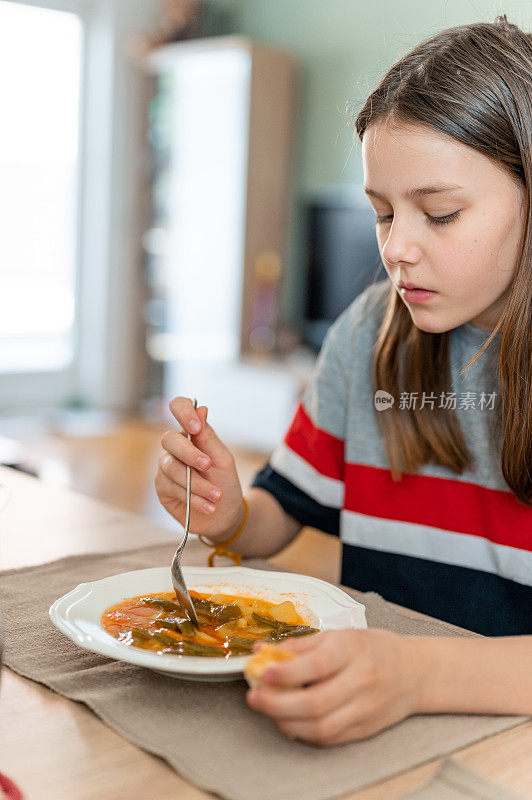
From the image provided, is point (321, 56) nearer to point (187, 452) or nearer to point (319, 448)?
point (319, 448)

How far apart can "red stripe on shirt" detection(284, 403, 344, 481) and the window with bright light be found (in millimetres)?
3989

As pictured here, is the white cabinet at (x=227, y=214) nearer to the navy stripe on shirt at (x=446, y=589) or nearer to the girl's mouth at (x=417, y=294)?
the navy stripe on shirt at (x=446, y=589)

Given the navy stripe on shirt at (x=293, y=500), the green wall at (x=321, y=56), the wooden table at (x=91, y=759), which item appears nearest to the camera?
the wooden table at (x=91, y=759)

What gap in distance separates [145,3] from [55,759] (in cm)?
509

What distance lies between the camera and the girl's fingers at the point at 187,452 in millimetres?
930

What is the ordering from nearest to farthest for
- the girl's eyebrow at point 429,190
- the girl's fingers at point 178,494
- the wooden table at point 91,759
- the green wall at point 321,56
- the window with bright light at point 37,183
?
the wooden table at point 91,759 → the girl's eyebrow at point 429,190 → the girl's fingers at point 178,494 → the green wall at point 321,56 → the window with bright light at point 37,183

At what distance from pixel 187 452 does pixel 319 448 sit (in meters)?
0.31

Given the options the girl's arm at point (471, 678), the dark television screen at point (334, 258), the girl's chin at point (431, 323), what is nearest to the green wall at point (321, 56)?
the dark television screen at point (334, 258)

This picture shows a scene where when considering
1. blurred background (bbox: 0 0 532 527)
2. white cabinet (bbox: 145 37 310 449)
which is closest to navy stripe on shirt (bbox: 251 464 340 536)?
blurred background (bbox: 0 0 532 527)

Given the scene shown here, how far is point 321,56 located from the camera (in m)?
4.61

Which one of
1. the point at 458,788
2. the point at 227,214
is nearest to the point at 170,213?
the point at 227,214

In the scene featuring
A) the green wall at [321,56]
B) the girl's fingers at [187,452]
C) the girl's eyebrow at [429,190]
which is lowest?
the girl's fingers at [187,452]

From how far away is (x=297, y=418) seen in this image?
1.25 metres

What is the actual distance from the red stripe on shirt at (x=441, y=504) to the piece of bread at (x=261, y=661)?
52 centimetres
